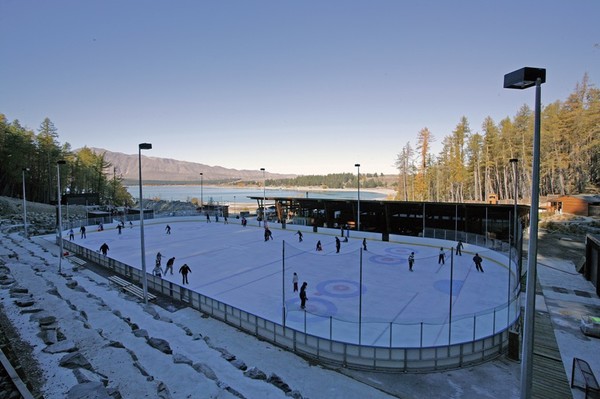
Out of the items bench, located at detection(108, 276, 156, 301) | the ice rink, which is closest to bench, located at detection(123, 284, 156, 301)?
bench, located at detection(108, 276, 156, 301)

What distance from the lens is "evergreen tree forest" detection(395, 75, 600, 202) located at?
2214 inches

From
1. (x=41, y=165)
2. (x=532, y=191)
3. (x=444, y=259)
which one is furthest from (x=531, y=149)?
(x=41, y=165)

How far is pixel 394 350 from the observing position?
34.0 feet

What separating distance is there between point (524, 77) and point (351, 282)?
48.2 ft

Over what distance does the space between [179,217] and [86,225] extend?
12.3 metres

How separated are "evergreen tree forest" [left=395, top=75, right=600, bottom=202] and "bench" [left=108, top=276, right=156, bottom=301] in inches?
2109

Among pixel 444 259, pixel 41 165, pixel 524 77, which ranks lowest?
pixel 444 259

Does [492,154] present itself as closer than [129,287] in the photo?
No

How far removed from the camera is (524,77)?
548 centimetres

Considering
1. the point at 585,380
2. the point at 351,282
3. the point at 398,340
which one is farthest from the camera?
the point at 351,282

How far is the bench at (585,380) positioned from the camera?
854cm

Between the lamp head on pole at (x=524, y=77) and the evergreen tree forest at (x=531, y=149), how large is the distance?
5952 cm

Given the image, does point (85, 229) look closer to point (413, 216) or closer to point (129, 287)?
point (129, 287)

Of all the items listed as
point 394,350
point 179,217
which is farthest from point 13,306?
point 179,217
